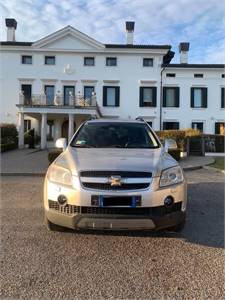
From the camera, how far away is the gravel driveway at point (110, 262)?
12.5 ft

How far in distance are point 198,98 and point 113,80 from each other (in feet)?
25.2

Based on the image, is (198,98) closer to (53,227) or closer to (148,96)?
(148,96)

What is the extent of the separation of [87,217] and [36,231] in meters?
1.34

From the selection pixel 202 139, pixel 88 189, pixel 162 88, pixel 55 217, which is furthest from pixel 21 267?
pixel 162 88

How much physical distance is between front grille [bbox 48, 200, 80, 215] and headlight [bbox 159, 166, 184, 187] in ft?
3.58

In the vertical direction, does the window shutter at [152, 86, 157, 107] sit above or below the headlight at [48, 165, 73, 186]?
above

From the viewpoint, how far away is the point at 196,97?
3519cm

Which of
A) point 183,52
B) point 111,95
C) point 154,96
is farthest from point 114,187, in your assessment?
point 183,52

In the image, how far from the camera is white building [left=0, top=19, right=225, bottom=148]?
34812 mm

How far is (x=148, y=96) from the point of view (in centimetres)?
3497

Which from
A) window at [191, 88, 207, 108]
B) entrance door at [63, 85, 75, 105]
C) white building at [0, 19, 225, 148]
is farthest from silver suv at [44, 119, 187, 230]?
window at [191, 88, 207, 108]

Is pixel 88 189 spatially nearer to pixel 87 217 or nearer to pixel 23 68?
pixel 87 217

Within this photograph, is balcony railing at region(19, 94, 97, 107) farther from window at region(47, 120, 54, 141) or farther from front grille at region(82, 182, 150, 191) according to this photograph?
front grille at region(82, 182, 150, 191)

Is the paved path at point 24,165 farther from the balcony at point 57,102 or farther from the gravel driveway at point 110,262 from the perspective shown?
the balcony at point 57,102
